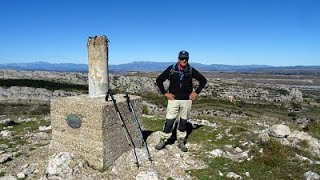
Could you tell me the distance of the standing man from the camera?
12.2m

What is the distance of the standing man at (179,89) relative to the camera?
12.2 metres

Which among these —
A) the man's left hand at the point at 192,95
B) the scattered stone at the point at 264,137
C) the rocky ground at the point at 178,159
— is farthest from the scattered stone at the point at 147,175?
the scattered stone at the point at 264,137

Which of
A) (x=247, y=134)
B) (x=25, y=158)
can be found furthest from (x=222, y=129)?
(x=25, y=158)

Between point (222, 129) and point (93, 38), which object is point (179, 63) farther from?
point (222, 129)

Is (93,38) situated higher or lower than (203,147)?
higher

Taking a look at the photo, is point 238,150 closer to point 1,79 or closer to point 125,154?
point 125,154

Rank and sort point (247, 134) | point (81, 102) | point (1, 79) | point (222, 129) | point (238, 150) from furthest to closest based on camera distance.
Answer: point (1, 79), point (222, 129), point (247, 134), point (238, 150), point (81, 102)

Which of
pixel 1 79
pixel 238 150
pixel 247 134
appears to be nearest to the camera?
pixel 238 150

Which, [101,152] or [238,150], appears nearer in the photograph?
[101,152]

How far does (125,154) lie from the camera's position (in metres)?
A: 12.3

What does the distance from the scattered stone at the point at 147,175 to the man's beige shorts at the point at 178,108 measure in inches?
100

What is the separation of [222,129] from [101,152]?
7732 millimetres

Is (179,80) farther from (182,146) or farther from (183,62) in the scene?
(182,146)

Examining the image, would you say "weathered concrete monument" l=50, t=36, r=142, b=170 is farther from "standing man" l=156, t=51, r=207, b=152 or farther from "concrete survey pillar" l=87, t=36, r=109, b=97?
"standing man" l=156, t=51, r=207, b=152
